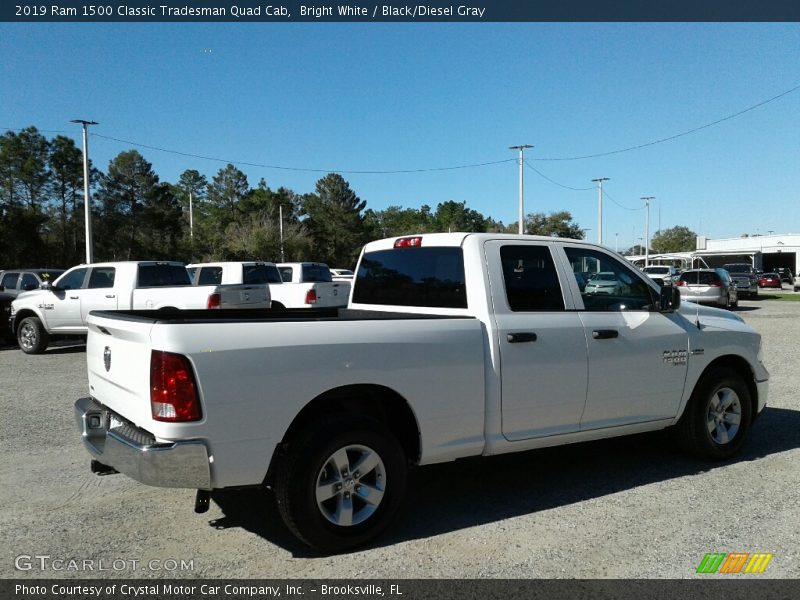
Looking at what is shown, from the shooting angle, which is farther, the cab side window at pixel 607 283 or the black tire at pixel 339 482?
the cab side window at pixel 607 283

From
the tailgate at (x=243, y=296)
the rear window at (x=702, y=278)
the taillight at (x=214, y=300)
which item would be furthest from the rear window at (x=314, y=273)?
the rear window at (x=702, y=278)

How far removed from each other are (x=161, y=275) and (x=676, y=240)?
127 m

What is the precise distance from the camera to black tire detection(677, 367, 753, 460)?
18.2ft

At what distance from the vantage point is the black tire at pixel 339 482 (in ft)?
12.1

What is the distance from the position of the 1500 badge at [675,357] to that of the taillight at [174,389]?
3737mm

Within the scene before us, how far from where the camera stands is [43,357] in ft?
43.4

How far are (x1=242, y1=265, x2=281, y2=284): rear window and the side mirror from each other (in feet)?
45.3

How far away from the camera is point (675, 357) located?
5.33m

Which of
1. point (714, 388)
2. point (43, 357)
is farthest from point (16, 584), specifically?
point (43, 357)

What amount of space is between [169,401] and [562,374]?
2698 mm

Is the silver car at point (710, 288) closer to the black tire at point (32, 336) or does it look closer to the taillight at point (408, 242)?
the black tire at point (32, 336)

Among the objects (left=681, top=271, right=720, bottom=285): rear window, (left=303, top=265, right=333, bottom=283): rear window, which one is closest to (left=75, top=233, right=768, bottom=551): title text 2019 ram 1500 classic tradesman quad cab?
(left=303, top=265, right=333, bottom=283): rear window

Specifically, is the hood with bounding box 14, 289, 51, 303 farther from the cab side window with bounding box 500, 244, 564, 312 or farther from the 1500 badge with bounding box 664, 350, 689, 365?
the 1500 badge with bounding box 664, 350, 689, 365

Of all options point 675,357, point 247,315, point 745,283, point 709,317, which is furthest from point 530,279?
point 745,283
